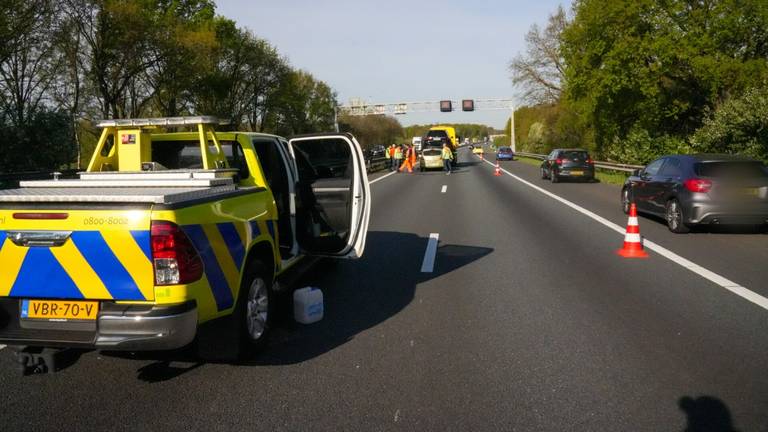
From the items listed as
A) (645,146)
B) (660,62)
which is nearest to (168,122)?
(660,62)

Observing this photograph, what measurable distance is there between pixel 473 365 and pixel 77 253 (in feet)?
9.42

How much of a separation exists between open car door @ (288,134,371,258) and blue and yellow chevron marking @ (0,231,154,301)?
115 inches

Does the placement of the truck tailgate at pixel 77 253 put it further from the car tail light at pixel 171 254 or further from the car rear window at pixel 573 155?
the car rear window at pixel 573 155

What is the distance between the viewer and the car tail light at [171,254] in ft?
12.5

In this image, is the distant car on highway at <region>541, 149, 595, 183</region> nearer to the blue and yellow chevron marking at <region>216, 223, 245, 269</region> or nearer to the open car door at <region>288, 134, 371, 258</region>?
the open car door at <region>288, 134, 371, 258</region>

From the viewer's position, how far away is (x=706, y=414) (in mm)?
3744

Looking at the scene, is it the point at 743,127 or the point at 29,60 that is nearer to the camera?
the point at 743,127

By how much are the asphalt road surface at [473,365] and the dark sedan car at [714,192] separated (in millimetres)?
2301

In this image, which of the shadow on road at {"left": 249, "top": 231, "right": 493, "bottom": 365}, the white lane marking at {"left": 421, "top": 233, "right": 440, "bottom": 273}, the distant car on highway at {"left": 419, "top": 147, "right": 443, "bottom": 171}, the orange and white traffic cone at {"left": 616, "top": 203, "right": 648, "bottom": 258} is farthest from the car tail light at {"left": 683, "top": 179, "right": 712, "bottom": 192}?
the distant car on highway at {"left": 419, "top": 147, "right": 443, "bottom": 171}

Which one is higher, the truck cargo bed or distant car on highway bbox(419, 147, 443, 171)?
distant car on highway bbox(419, 147, 443, 171)

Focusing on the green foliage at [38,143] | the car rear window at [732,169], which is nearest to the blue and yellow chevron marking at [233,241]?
the car rear window at [732,169]

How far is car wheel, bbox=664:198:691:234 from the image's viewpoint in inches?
433

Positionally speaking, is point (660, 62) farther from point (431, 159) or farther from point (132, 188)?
point (132, 188)

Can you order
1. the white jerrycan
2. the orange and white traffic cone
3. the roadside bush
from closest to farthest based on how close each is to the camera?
the white jerrycan < the orange and white traffic cone < the roadside bush
